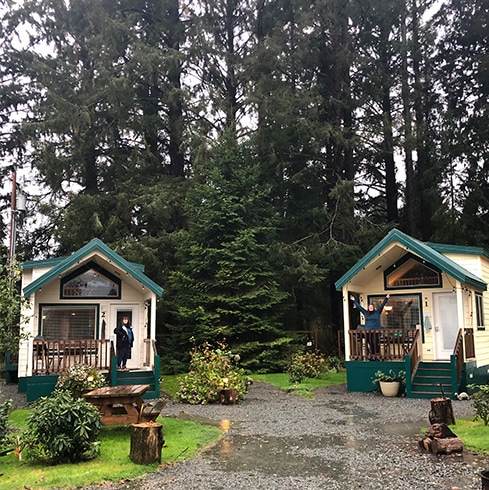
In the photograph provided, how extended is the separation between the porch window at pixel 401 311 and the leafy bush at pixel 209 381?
5568 mm

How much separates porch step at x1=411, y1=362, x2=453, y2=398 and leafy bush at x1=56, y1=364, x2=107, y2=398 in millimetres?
8179

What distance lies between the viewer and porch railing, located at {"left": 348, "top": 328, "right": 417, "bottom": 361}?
15.2 m

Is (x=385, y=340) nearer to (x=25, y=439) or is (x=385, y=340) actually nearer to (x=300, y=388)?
(x=300, y=388)

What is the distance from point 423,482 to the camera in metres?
6.58

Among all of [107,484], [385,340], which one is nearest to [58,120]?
[385,340]

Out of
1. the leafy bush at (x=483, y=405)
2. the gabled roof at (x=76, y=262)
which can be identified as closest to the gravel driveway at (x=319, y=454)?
the leafy bush at (x=483, y=405)

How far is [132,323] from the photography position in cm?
1664

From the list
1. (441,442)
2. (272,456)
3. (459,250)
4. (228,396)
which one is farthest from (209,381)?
(459,250)

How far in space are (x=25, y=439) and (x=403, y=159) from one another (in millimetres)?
24683

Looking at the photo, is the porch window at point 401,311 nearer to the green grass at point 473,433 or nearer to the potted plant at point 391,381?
the potted plant at point 391,381

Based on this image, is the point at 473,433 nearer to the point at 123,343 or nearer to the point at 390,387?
the point at 390,387

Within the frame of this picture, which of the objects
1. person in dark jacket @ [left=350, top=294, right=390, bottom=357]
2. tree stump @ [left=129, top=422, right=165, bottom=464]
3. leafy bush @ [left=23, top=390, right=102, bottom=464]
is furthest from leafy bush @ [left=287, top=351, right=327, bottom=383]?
leafy bush @ [left=23, top=390, right=102, bottom=464]

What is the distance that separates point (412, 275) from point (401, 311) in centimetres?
122

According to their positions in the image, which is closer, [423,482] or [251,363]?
[423,482]
